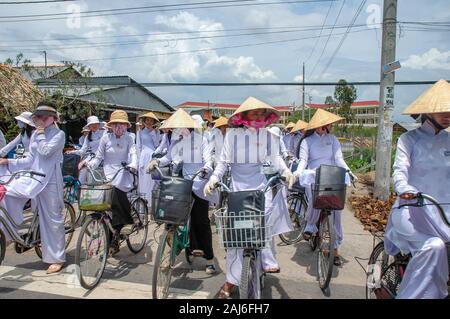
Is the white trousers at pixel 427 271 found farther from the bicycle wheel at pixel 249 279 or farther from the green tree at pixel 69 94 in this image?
the green tree at pixel 69 94

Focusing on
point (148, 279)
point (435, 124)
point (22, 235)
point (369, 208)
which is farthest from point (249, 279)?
point (369, 208)

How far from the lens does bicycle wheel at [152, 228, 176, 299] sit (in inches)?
141

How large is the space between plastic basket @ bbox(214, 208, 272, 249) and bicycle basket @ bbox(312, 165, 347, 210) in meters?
1.38

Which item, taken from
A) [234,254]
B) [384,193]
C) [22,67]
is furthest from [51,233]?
[22,67]

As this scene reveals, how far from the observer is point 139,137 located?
8.90 m

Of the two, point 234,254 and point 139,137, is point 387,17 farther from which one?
point 234,254

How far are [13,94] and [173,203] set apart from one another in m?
9.38

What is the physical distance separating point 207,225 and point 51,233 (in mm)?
1951

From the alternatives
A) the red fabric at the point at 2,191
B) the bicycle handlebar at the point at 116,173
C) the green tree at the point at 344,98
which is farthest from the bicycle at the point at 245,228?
the green tree at the point at 344,98

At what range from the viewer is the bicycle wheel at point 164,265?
11.8 ft

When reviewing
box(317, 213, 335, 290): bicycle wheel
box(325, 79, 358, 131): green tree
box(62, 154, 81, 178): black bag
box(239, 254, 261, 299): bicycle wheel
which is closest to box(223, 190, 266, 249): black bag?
box(239, 254, 261, 299): bicycle wheel

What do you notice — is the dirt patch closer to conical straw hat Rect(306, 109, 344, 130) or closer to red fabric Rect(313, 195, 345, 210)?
conical straw hat Rect(306, 109, 344, 130)

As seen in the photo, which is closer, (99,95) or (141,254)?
(141,254)

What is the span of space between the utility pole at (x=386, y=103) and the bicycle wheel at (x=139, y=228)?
18.0 ft
